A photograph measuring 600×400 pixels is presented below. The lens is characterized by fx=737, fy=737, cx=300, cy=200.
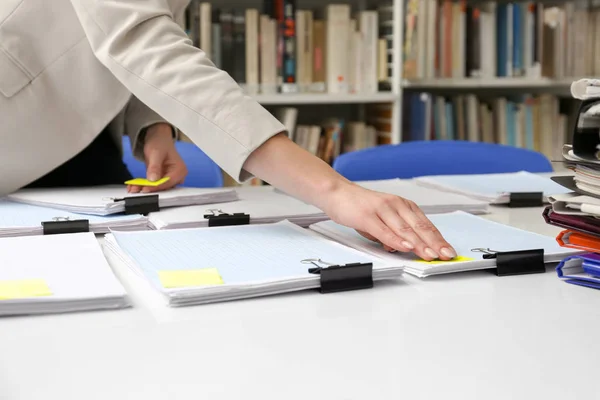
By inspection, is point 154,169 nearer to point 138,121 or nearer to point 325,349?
point 138,121

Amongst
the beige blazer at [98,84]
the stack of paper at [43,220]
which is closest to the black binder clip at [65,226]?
the stack of paper at [43,220]

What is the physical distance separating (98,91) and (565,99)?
9.51 feet

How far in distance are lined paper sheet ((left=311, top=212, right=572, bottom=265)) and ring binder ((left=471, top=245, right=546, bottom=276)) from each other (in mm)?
18

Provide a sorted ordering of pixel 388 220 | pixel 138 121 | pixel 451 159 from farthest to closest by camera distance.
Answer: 1. pixel 451 159
2. pixel 138 121
3. pixel 388 220

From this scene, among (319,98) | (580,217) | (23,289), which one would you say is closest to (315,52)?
(319,98)

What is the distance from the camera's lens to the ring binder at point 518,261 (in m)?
0.96

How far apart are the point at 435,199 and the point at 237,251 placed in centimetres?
58

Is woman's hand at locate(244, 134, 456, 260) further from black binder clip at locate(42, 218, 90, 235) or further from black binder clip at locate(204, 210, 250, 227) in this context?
black binder clip at locate(42, 218, 90, 235)

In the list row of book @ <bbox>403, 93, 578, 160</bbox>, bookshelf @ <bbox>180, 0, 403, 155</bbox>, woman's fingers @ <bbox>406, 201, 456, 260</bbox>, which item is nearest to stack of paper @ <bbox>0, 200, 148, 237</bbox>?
woman's fingers @ <bbox>406, 201, 456, 260</bbox>

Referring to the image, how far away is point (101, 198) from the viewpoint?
1333 millimetres

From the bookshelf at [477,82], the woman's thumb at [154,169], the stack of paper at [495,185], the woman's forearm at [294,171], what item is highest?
the bookshelf at [477,82]

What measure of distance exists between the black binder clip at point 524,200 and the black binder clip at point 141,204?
2.29 ft

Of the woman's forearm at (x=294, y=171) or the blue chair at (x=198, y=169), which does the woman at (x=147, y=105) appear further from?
the blue chair at (x=198, y=169)

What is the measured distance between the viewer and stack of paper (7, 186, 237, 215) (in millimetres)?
1267
